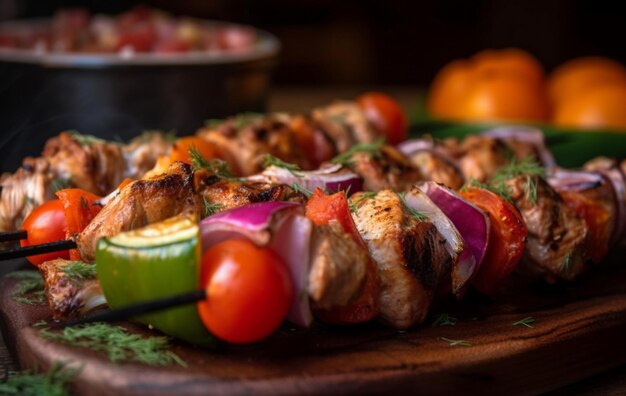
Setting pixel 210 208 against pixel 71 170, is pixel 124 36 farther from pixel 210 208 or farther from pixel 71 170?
pixel 210 208

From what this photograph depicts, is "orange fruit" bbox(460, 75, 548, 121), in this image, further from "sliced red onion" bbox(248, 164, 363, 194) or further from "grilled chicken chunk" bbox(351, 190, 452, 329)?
"grilled chicken chunk" bbox(351, 190, 452, 329)

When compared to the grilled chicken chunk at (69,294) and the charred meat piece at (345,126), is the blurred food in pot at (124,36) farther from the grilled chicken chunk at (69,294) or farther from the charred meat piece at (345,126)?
the grilled chicken chunk at (69,294)

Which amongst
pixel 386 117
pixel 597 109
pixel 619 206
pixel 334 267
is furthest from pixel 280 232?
pixel 597 109

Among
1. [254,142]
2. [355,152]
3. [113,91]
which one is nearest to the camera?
[355,152]

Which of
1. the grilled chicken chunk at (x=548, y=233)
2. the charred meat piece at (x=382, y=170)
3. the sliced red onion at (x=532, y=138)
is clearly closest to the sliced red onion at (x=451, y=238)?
the grilled chicken chunk at (x=548, y=233)

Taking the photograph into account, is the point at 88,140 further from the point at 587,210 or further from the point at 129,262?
the point at 587,210

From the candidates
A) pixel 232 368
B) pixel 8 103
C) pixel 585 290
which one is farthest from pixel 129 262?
pixel 8 103
